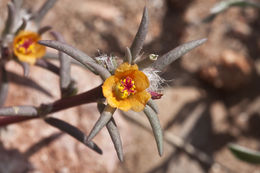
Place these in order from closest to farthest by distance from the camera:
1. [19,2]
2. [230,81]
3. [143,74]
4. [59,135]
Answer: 1. [143,74]
2. [19,2]
3. [59,135]
4. [230,81]

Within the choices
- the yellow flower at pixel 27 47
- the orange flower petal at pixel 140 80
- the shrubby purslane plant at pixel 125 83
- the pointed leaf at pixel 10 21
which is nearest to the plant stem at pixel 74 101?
the shrubby purslane plant at pixel 125 83

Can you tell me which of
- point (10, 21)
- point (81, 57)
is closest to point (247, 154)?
point (81, 57)

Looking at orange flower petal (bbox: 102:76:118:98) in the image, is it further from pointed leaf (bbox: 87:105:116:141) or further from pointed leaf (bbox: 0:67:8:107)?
pointed leaf (bbox: 0:67:8:107)

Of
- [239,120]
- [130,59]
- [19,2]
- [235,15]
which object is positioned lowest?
[239,120]

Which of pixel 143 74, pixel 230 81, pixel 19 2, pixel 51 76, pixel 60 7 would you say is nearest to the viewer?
pixel 143 74

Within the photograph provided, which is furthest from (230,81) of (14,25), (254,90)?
(14,25)

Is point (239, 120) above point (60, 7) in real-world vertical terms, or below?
below

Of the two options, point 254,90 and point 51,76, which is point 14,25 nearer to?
point 51,76

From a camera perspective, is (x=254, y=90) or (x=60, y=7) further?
(x=254, y=90)

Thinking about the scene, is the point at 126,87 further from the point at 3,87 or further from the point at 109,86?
the point at 3,87
